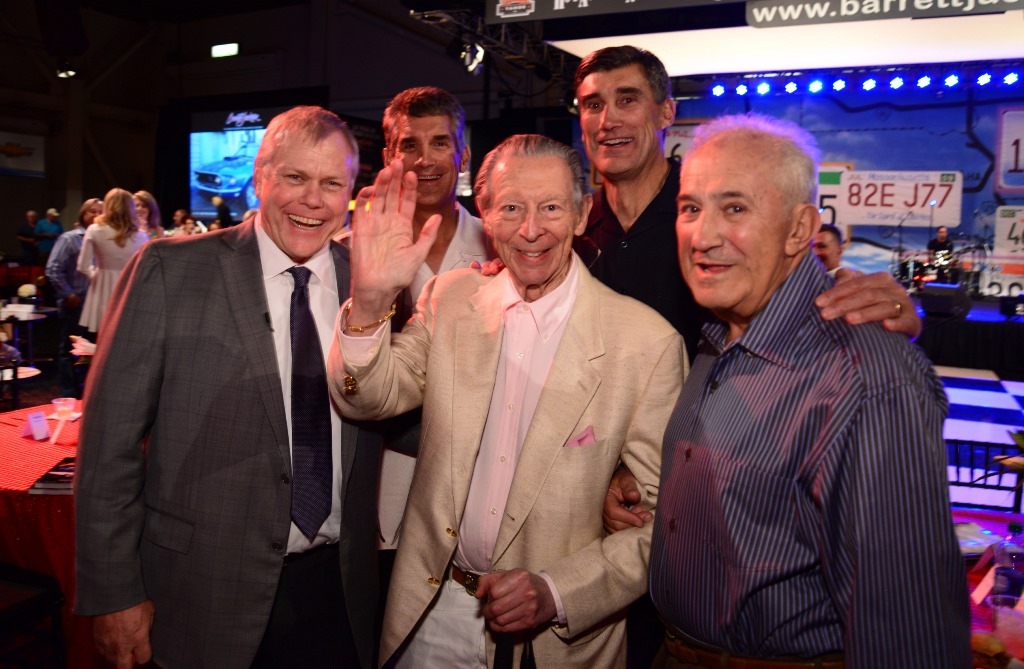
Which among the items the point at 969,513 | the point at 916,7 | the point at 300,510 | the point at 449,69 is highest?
the point at 449,69

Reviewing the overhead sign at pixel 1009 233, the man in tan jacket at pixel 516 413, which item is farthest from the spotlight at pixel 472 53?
the overhead sign at pixel 1009 233

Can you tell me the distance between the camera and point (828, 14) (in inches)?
150

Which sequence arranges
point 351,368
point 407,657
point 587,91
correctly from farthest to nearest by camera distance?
point 587,91, point 407,657, point 351,368

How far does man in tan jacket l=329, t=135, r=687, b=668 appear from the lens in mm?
1740

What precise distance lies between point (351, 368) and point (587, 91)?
1442 millimetres

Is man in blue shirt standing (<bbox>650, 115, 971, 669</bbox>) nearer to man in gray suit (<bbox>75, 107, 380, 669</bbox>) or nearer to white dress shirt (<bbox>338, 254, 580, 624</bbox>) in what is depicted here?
white dress shirt (<bbox>338, 254, 580, 624</bbox>)

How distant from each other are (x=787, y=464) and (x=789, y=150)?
633mm

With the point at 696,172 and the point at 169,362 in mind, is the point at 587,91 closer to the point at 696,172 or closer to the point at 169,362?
the point at 696,172

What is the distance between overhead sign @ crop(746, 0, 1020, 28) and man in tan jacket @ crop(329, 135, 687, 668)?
263cm

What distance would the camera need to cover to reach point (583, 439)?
1786 millimetres

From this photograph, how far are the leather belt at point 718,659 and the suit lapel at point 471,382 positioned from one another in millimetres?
584

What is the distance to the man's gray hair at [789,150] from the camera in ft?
4.88

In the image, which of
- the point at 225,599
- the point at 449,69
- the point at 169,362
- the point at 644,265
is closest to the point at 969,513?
the point at 644,265

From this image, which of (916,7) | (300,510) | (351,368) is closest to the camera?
(351,368)
